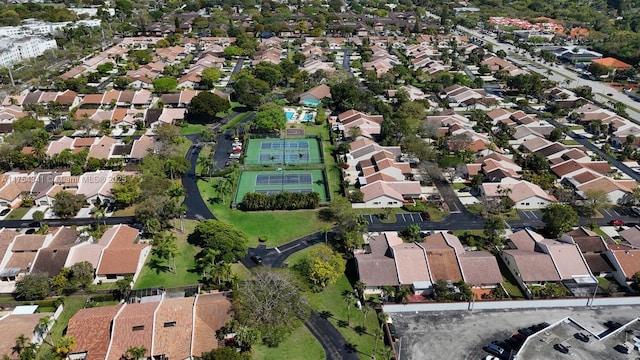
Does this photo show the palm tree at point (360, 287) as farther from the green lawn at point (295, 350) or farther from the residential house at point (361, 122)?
the residential house at point (361, 122)

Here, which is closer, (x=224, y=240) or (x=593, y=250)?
(x=224, y=240)

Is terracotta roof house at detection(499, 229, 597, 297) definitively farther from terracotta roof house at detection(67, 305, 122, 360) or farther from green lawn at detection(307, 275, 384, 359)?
terracotta roof house at detection(67, 305, 122, 360)

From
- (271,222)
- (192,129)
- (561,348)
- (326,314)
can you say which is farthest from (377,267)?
(192,129)

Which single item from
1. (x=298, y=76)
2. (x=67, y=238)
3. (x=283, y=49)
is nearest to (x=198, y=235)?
(x=67, y=238)

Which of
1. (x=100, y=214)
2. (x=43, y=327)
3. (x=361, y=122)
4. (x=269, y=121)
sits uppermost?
(x=43, y=327)

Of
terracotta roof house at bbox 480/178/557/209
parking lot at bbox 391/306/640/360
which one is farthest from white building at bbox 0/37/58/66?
parking lot at bbox 391/306/640/360

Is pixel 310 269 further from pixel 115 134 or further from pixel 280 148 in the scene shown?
pixel 115 134

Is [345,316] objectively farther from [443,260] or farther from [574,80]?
[574,80]
